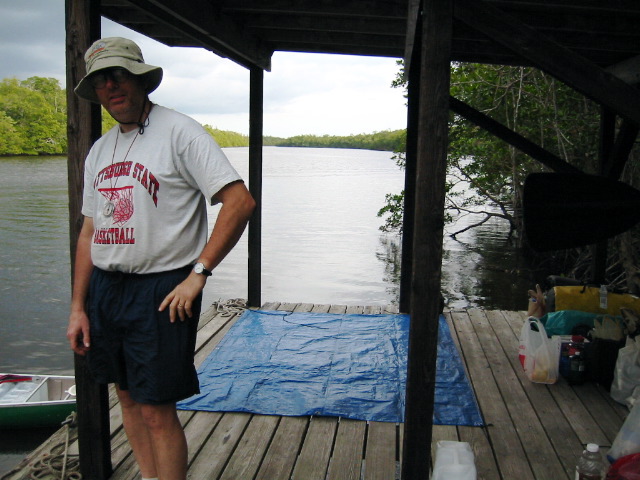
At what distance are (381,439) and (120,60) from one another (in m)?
2.17

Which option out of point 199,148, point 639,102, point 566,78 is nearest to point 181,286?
point 199,148

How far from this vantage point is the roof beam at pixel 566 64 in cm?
203

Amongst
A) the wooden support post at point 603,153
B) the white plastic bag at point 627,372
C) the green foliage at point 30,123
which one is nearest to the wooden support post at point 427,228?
the white plastic bag at point 627,372

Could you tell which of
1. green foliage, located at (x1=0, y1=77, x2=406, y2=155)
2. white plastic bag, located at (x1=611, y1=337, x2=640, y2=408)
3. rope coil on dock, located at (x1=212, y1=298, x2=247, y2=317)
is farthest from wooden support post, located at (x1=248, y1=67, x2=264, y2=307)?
green foliage, located at (x1=0, y1=77, x2=406, y2=155)

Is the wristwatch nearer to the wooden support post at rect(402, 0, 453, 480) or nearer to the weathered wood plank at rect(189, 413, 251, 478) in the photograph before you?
the wooden support post at rect(402, 0, 453, 480)

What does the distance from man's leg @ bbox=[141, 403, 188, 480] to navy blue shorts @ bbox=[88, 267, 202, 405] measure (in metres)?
0.08

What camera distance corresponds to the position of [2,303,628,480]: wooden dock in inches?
106

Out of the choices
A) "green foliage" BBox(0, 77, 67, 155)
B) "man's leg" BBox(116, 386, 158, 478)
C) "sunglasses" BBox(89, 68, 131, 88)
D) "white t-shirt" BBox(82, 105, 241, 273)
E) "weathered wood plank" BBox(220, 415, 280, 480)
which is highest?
"green foliage" BBox(0, 77, 67, 155)

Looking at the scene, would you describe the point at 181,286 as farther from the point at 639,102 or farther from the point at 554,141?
the point at 554,141

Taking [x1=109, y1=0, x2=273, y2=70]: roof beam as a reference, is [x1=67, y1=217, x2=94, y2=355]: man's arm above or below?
below

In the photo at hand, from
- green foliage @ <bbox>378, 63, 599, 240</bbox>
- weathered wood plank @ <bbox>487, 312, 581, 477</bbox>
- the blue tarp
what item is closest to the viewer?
weathered wood plank @ <bbox>487, 312, 581, 477</bbox>

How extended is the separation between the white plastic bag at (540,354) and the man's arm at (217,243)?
263 cm

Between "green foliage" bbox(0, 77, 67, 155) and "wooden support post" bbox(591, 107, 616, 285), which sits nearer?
"wooden support post" bbox(591, 107, 616, 285)

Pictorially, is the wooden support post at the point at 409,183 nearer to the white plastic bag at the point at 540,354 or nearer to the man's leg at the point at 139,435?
the white plastic bag at the point at 540,354
